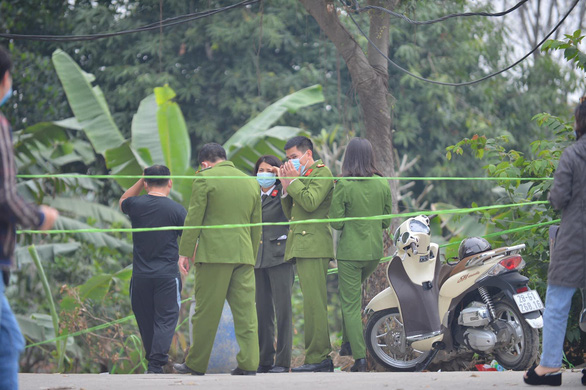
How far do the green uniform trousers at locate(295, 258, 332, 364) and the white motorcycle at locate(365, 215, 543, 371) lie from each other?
42 cm

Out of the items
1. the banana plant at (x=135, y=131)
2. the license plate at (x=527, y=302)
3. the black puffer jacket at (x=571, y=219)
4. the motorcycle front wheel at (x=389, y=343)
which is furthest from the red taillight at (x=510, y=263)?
the banana plant at (x=135, y=131)

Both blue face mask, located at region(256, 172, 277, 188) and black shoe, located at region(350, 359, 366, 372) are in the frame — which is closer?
black shoe, located at region(350, 359, 366, 372)

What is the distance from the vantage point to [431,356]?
276 inches

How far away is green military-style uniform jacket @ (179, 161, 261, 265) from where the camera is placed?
6938 millimetres

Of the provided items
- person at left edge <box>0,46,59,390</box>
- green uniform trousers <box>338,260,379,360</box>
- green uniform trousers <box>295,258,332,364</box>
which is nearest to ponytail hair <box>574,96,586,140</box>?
green uniform trousers <box>338,260,379,360</box>

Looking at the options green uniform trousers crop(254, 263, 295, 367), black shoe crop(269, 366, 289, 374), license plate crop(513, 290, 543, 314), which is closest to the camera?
license plate crop(513, 290, 543, 314)

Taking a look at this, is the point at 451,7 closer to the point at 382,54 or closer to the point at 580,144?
the point at 382,54

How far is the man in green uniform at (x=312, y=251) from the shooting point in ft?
23.9

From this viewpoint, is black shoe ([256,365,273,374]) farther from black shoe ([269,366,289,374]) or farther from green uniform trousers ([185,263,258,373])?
green uniform trousers ([185,263,258,373])

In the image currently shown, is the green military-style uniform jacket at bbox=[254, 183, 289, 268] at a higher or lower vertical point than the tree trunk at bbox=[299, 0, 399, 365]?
lower

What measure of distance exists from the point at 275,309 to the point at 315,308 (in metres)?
0.49

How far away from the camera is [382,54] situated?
891 cm

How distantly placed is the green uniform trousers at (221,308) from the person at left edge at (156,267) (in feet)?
1.60

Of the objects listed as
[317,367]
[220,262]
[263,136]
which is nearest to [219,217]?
[220,262]
